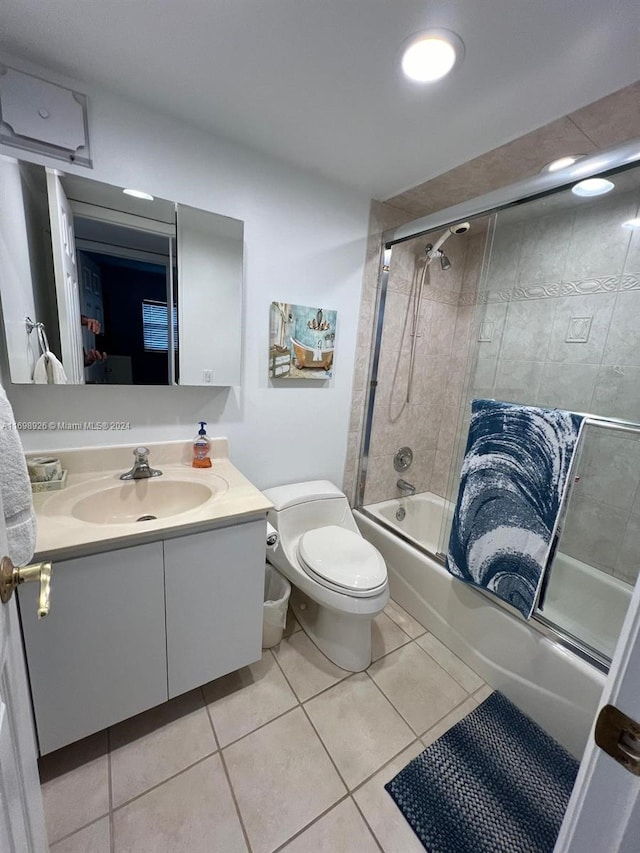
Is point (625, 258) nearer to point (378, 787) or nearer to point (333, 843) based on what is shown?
point (378, 787)

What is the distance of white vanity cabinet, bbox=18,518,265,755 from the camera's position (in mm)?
965

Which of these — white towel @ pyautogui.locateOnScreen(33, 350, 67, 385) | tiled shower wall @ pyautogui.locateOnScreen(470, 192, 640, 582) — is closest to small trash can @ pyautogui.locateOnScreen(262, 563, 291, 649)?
white towel @ pyautogui.locateOnScreen(33, 350, 67, 385)

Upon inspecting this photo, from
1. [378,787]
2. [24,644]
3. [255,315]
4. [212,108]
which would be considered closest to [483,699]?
[378,787]

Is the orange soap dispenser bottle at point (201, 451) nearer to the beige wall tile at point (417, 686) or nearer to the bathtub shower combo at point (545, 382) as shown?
the bathtub shower combo at point (545, 382)

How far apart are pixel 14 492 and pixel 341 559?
1221 millimetres

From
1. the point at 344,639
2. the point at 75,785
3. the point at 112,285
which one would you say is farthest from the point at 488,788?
the point at 112,285

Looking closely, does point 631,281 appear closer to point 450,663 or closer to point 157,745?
point 450,663

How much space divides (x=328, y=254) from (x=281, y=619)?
1733mm

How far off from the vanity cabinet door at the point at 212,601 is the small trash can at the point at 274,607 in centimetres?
18

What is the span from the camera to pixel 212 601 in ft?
3.92

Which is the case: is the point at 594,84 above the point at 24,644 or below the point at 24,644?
above

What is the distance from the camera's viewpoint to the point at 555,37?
0.89 metres

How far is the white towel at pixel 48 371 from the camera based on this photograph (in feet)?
3.86

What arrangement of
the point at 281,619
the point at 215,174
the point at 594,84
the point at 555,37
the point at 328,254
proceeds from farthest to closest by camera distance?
the point at 328,254 < the point at 281,619 < the point at 215,174 < the point at 594,84 < the point at 555,37
